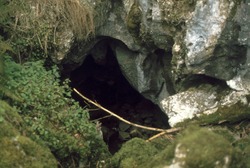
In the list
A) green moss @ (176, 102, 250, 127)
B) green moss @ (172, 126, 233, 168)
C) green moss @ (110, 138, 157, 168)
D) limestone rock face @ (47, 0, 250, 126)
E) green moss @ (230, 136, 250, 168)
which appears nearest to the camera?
green moss @ (172, 126, 233, 168)

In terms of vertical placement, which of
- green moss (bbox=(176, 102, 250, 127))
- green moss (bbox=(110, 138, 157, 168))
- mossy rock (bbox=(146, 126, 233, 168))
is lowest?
green moss (bbox=(110, 138, 157, 168))

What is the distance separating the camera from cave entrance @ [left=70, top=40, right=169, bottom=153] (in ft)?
22.1

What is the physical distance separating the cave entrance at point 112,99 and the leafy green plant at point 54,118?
1603mm

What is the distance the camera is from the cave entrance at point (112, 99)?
6.74 meters

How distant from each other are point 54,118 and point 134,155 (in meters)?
0.83

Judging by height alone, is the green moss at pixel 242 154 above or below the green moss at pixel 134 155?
above

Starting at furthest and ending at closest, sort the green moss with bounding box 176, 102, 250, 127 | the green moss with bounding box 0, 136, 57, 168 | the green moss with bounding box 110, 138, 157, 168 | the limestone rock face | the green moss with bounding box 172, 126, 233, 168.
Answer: the green moss with bounding box 176, 102, 250, 127
the limestone rock face
the green moss with bounding box 110, 138, 157, 168
the green moss with bounding box 0, 136, 57, 168
the green moss with bounding box 172, 126, 233, 168

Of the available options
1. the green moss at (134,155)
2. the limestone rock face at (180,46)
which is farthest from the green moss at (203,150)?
the limestone rock face at (180,46)

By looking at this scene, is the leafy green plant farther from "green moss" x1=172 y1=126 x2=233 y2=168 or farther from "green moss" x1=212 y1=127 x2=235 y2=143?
"green moss" x1=172 y1=126 x2=233 y2=168

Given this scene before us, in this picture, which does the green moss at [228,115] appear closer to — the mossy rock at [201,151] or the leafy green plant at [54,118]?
the leafy green plant at [54,118]

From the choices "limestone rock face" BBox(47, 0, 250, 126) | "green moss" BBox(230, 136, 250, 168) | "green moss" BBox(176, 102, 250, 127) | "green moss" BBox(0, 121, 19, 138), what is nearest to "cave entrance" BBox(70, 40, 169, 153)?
"limestone rock face" BBox(47, 0, 250, 126)

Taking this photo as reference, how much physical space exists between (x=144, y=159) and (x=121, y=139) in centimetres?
216

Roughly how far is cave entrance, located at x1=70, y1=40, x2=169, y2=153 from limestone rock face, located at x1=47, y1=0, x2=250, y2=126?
619 millimetres

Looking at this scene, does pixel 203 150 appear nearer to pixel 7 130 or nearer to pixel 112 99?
pixel 7 130
